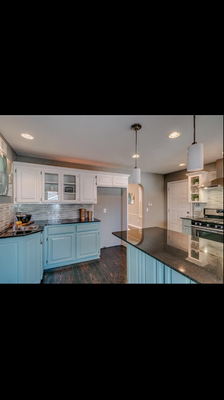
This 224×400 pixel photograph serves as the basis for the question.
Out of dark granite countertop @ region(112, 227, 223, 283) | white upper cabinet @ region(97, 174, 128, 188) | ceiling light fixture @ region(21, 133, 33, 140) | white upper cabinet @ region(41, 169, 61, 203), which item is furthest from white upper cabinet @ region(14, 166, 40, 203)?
dark granite countertop @ region(112, 227, 223, 283)

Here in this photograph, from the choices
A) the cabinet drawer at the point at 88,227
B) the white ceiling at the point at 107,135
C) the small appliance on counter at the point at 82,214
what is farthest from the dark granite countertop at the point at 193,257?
the small appliance on counter at the point at 82,214

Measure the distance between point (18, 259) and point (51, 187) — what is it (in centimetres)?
145

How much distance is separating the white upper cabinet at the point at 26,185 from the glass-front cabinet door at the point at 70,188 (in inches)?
19.4

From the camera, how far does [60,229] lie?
246 centimetres

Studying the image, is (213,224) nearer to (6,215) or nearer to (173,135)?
(173,135)

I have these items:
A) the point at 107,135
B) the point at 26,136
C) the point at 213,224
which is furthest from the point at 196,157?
the point at 26,136

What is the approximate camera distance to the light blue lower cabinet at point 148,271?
96 cm

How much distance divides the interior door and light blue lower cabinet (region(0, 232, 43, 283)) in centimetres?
357

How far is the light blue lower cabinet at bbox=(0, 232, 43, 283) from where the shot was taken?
4.96 ft

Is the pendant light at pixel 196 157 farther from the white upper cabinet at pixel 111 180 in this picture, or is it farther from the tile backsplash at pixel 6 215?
the tile backsplash at pixel 6 215
